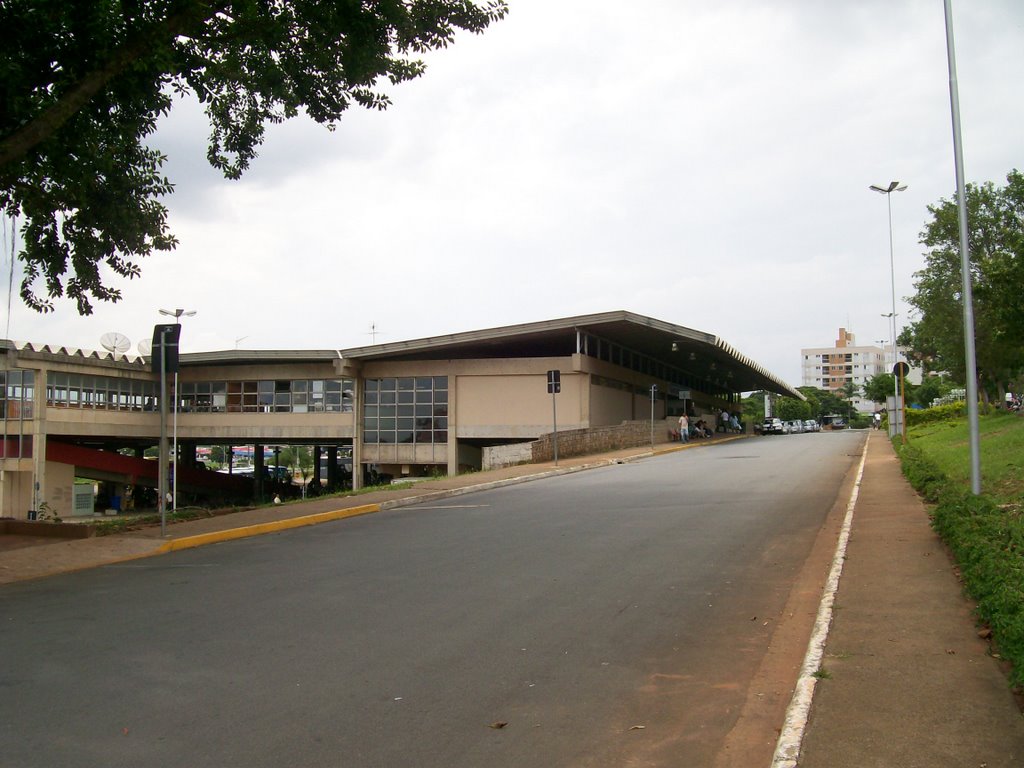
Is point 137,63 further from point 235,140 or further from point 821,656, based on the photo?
point 821,656

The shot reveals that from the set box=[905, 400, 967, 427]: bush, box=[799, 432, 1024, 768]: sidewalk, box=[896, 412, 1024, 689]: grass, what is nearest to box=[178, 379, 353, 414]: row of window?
box=[896, 412, 1024, 689]: grass

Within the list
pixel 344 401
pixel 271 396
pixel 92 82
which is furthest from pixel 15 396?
pixel 92 82

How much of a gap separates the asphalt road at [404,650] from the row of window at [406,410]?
30303mm

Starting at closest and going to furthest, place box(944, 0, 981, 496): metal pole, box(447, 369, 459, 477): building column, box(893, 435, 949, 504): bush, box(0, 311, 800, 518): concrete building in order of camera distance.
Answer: box(944, 0, 981, 496): metal pole, box(893, 435, 949, 504): bush, box(0, 311, 800, 518): concrete building, box(447, 369, 459, 477): building column

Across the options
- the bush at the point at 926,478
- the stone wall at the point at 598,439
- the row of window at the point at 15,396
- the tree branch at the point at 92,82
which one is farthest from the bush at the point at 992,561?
the row of window at the point at 15,396

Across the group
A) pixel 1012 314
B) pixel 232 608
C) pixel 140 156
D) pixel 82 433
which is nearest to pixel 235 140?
pixel 140 156

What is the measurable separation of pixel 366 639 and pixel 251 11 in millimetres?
7520

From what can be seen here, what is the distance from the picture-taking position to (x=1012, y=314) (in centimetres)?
1561

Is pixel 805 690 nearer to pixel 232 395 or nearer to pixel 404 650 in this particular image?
pixel 404 650

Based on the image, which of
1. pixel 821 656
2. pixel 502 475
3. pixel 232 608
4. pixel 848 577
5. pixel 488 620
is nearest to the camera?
pixel 821 656

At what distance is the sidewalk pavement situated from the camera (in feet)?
13.7

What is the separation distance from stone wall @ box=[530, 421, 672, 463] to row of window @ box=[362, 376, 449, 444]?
29.6 feet

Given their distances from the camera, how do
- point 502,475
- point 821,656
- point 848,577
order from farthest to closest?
point 502,475, point 848,577, point 821,656

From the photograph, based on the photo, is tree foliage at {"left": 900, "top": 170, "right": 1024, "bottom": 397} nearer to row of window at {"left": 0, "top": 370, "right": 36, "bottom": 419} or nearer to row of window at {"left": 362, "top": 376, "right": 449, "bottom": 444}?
row of window at {"left": 362, "top": 376, "right": 449, "bottom": 444}
